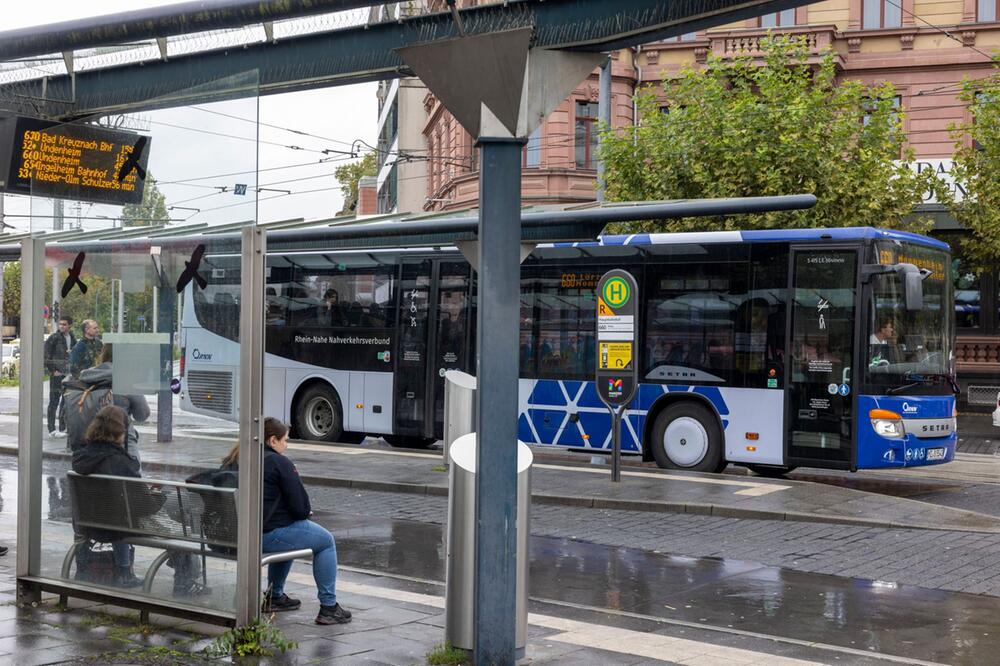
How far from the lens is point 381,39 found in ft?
23.2

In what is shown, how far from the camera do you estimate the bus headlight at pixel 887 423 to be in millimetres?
15055

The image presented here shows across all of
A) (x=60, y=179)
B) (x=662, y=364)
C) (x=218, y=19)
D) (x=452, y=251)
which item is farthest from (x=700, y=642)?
(x=452, y=251)

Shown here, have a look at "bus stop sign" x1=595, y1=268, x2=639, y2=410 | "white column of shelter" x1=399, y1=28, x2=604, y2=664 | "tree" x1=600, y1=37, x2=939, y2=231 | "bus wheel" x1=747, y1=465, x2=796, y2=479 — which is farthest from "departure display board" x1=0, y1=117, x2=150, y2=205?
"tree" x1=600, y1=37, x2=939, y2=231

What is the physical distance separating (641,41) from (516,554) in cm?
261

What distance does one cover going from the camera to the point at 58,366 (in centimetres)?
743

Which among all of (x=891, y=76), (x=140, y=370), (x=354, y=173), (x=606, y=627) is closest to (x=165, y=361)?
Answer: (x=140, y=370)

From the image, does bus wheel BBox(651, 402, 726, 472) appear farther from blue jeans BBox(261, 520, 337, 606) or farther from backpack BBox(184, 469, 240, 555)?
backpack BBox(184, 469, 240, 555)

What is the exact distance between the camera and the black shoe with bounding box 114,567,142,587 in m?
6.97

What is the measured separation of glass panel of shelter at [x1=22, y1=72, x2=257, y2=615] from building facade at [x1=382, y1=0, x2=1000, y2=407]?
81.7 ft

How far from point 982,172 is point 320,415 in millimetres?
17121

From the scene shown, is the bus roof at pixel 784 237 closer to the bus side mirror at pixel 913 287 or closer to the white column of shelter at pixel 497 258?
the bus side mirror at pixel 913 287

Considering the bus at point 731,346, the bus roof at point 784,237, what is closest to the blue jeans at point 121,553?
the bus at point 731,346

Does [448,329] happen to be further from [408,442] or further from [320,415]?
[320,415]

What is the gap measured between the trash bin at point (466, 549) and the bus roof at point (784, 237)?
877 centimetres
